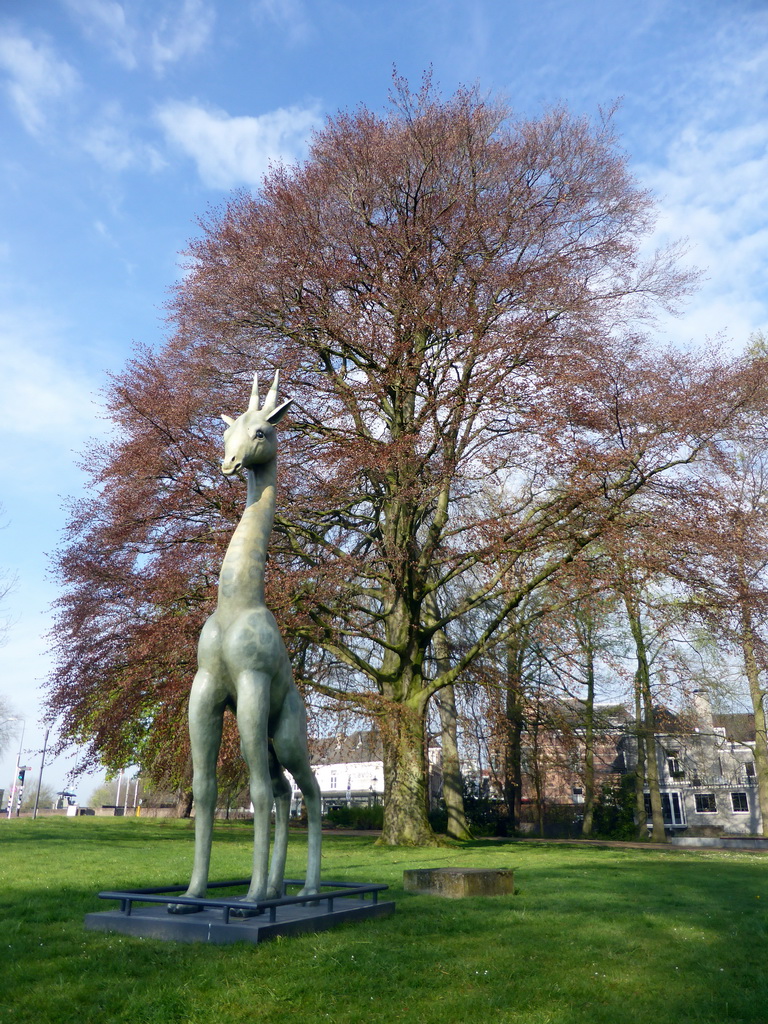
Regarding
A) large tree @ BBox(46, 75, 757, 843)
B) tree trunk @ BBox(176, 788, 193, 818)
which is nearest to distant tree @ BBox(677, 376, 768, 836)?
large tree @ BBox(46, 75, 757, 843)

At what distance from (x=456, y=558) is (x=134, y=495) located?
25.4 feet

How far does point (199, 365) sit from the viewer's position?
21.0 m

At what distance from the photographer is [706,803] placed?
4706 cm

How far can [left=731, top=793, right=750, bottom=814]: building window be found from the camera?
46.0 m

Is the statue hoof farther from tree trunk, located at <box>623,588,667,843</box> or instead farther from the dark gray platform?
tree trunk, located at <box>623,588,667,843</box>

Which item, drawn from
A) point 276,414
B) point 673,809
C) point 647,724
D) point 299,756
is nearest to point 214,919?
point 299,756

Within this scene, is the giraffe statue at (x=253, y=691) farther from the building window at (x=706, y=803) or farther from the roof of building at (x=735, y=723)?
the building window at (x=706, y=803)

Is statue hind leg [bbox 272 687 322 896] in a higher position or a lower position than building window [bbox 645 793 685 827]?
higher

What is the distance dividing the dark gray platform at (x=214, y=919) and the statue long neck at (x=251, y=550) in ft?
8.40

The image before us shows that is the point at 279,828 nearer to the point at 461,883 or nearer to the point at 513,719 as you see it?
the point at 461,883

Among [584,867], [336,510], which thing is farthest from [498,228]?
[584,867]

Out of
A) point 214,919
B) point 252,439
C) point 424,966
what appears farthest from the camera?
point 252,439

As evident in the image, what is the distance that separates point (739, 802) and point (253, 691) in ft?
152

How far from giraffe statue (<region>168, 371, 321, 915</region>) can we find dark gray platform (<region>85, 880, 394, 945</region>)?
0.18m
